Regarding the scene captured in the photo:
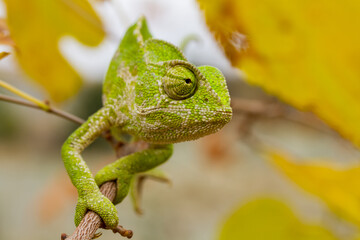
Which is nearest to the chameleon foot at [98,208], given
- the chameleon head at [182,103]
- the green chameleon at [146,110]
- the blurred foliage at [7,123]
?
the green chameleon at [146,110]

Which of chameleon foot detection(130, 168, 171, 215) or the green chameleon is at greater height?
the green chameleon

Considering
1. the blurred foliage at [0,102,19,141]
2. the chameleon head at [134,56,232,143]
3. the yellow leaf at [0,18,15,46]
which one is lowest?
the blurred foliage at [0,102,19,141]

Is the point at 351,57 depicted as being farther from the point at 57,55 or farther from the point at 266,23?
the point at 57,55

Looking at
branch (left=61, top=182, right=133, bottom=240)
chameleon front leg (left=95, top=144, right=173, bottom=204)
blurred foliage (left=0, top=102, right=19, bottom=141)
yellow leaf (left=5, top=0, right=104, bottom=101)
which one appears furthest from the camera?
blurred foliage (left=0, top=102, right=19, bottom=141)

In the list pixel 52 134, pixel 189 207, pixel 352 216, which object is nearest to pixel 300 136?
pixel 189 207

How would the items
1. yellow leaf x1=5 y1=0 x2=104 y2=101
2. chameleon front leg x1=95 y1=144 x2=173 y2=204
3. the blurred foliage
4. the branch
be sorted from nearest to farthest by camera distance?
1. the branch
2. chameleon front leg x1=95 y1=144 x2=173 y2=204
3. yellow leaf x1=5 y1=0 x2=104 y2=101
4. the blurred foliage

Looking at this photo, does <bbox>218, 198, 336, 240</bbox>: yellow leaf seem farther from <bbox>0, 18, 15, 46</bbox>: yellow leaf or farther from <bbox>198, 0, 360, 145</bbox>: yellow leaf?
<bbox>0, 18, 15, 46</bbox>: yellow leaf

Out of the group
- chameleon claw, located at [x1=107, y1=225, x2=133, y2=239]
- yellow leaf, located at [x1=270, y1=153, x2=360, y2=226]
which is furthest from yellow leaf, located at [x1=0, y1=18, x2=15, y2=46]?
yellow leaf, located at [x1=270, y1=153, x2=360, y2=226]
